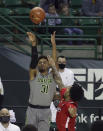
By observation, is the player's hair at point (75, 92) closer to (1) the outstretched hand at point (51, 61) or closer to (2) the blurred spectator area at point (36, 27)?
(1) the outstretched hand at point (51, 61)

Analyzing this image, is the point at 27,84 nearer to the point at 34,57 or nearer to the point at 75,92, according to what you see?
the point at 34,57

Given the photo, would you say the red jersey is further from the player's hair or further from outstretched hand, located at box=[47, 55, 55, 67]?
outstretched hand, located at box=[47, 55, 55, 67]

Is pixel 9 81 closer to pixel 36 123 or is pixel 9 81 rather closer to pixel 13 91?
pixel 13 91

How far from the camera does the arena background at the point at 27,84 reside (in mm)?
13562

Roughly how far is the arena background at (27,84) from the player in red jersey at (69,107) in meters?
3.12

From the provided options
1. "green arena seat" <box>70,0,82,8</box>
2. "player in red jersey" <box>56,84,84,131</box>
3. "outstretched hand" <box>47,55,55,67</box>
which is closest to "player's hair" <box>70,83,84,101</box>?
"player in red jersey" <box>56,84,84,131</box>

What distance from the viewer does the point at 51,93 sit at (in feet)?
35.2

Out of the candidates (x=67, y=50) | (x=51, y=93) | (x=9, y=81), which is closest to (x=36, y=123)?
(x=51, y=93)

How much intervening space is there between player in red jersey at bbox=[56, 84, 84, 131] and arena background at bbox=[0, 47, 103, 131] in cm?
312

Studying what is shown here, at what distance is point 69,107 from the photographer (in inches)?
393

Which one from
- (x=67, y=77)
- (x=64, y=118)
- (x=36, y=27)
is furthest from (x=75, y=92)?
(x=36, y=27)

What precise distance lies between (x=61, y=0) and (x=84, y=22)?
90cm

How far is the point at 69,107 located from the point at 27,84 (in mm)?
3751

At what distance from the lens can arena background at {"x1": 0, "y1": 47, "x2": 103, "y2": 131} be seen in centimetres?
1356
